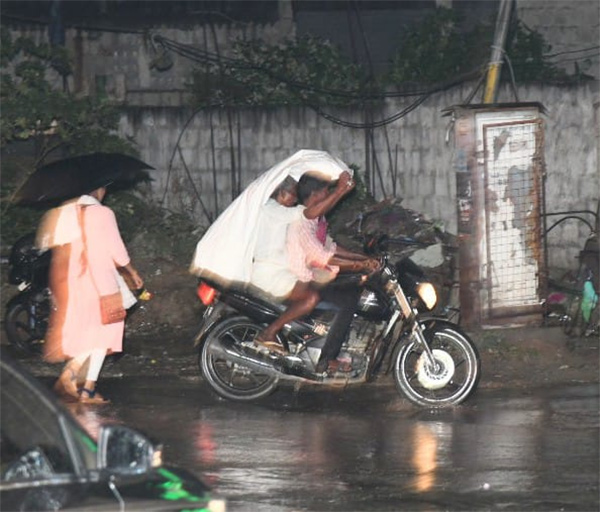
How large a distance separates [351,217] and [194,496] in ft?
31.6

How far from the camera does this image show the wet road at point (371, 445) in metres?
6.75

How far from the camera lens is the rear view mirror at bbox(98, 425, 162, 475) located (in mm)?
4027

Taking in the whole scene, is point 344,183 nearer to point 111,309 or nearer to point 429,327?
point 429,327

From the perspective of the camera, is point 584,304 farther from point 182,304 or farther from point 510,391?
point 182,304

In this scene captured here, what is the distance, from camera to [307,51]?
1480cm

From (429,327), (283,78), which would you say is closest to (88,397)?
(429,327)

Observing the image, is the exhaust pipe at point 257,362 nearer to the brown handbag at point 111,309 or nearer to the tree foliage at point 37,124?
the brown handbag at point 111,309

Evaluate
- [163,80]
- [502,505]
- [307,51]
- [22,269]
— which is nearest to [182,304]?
[22,269]

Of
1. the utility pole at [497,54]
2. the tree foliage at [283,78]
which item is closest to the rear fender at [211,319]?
the utility pole at [497,54]

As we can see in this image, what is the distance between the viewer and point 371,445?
7.97m

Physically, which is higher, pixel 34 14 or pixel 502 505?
pixel 34 14

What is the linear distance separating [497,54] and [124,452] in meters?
8.52

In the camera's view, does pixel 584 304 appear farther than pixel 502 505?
Yes

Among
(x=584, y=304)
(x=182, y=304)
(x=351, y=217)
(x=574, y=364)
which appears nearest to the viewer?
(x=574, y=364)
